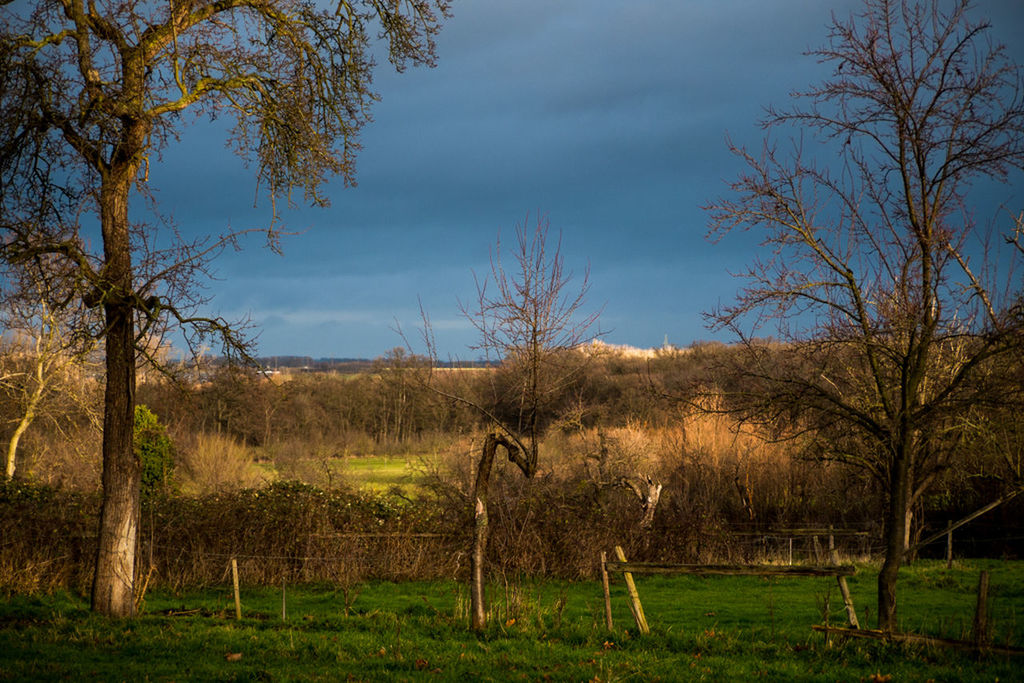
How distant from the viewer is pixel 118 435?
36.1 ft

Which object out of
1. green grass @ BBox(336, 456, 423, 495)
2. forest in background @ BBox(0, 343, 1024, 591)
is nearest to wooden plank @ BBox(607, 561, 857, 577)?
forest in background @ BBox(0, 343, 1024, 591)

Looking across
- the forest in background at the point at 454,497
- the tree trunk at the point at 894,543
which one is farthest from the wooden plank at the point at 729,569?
the forest in background at the point at 454,497

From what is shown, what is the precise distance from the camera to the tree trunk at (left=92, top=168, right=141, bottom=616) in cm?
1086

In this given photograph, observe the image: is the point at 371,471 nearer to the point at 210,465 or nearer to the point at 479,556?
the point at 210,465

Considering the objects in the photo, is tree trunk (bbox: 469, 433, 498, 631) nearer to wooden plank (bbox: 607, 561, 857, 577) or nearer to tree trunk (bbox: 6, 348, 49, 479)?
wooden plank (bbox: 607, 561, 857, 577)

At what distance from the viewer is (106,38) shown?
1127 centimetres

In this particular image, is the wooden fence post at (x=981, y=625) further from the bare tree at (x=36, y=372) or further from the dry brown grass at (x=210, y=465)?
the dry brown grass at (x=210, y=465)

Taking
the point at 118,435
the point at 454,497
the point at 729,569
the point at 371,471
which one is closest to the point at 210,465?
the point at 371,471

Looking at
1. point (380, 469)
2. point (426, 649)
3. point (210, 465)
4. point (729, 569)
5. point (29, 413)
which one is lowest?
point (380, 469)

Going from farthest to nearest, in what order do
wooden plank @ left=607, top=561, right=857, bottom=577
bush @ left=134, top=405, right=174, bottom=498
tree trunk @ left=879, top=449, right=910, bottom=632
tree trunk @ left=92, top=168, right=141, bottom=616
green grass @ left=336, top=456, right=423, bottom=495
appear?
green grass @ left=336, top=456, right=423, bottom=495 < bush @ left=134, top=405, right=174, bottom=498 < tree trunk @ left=92, top=168, right=141, bottom=616 < wooden plank @ left=607, top=561, right=857, bottom=577 < tree trunk @ left=879, top=449, right=910, bottom=632

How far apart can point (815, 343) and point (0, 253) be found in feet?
34.4

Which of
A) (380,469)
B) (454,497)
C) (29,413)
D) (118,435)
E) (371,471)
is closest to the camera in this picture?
(118,435)

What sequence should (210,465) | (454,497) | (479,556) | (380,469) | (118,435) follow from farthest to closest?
(380,469)
(210,465)
(454,497)
(118,435)
(479,556)

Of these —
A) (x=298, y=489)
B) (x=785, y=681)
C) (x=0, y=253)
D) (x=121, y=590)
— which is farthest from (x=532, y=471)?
(x=298, y=489)
